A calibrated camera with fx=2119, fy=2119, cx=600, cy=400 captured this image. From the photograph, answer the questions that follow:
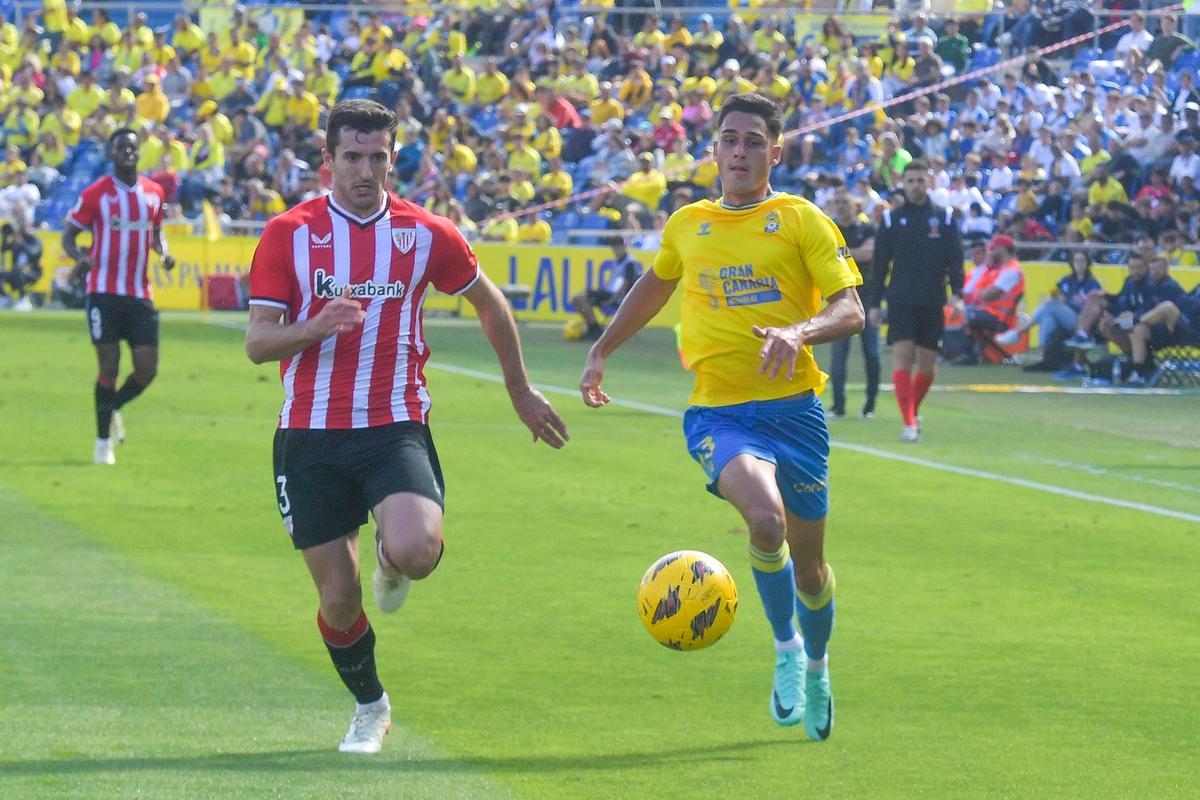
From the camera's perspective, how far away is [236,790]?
634cm

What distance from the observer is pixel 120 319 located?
1503 centimetres

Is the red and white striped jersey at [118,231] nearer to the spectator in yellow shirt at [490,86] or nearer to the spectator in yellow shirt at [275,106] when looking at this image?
the spectator in yellow shirt at [275,106]

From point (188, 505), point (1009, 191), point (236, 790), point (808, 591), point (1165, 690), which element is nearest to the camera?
point (236, 790)

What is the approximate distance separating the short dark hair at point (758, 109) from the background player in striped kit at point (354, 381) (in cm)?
115

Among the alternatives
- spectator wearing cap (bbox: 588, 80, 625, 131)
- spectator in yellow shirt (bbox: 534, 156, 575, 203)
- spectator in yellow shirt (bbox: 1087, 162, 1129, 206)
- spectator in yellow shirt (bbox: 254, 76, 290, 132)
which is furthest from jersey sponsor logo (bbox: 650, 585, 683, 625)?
spectator in yellow shirt (bbox: 254, 76, 290, 132)

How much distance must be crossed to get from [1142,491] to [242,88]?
2806cm

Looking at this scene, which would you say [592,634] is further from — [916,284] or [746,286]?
[916,284]

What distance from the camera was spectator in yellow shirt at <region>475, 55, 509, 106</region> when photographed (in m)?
38.9

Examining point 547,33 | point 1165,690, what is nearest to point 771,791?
point 1165,690

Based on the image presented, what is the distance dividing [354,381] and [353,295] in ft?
0.92

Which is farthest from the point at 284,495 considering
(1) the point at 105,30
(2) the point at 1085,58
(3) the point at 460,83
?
(1) the point at 105,30

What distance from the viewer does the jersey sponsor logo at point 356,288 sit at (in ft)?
22.4

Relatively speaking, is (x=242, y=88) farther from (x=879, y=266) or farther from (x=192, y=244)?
(x=879, y=266)

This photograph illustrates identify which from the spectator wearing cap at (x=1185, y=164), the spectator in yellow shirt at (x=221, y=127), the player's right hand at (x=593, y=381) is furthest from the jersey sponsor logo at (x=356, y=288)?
the spectator in yellow shirt at (x=221, y=127)
